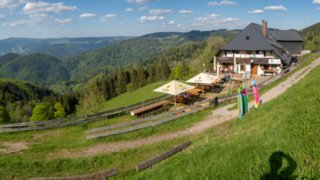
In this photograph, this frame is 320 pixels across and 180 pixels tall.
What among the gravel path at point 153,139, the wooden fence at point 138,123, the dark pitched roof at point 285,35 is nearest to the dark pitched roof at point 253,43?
the dark pitched roof at point 285,35

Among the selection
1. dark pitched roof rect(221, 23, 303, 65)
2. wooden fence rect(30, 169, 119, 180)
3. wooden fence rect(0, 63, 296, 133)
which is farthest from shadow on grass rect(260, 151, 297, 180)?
Answer: dark pitched roof rect(221, 23, 303, 65)

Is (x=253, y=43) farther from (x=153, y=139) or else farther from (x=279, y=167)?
(x=279, y=167)

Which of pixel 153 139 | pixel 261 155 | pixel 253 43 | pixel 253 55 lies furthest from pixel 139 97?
pixel 261 155

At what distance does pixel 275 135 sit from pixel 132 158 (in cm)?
893

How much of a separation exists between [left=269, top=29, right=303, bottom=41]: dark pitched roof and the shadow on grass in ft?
185

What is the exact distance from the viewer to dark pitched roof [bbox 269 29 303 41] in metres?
58.7

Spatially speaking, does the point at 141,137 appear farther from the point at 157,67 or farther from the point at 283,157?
the point at 157,67

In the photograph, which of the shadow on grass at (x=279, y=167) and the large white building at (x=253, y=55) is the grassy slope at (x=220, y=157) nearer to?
the shadow on grass at (x=279, y=167)

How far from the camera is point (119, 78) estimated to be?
12069 centimetres

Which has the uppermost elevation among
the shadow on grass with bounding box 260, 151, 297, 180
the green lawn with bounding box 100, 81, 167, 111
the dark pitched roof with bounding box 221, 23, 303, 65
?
the dark pitched roof with bounding box 221, 23, 303, 65

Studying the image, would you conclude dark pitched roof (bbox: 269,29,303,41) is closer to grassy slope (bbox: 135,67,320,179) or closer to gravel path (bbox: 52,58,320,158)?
gravel path (bbox: 52,58,320,158)

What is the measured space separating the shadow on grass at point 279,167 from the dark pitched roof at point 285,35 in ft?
185

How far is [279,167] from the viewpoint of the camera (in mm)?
6961

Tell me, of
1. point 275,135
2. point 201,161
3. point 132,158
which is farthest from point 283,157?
point 132,158
